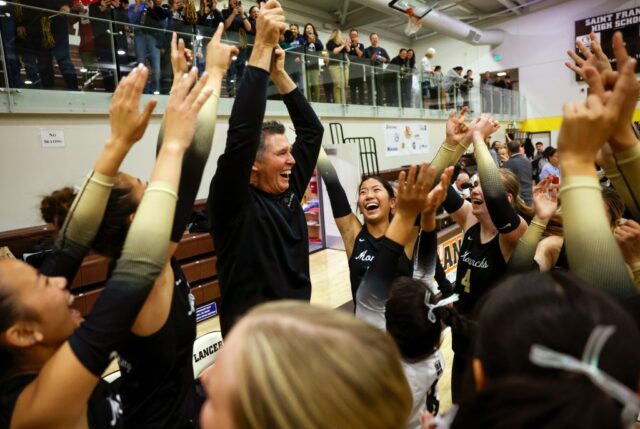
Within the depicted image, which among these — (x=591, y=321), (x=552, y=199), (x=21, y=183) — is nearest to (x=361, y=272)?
(x=552, y=199)

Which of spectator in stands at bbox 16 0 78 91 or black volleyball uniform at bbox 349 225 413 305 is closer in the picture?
black volleyball uniform at bbox 349 225 413 305

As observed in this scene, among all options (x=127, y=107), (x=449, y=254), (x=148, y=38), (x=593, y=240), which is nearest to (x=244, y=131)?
(x=127, y=107)

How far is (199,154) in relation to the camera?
1.13 metres

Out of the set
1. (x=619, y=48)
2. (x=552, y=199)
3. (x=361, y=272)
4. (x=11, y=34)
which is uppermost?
(x=11, y=34)

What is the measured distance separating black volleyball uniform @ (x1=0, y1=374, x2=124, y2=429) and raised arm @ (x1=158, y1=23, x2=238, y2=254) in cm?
43

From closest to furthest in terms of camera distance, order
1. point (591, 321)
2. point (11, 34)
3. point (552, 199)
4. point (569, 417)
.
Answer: point (569, 417)
point (591, 321)
point (552, 199)
point (11, 34)

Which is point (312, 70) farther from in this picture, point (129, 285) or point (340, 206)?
point (129, 285)

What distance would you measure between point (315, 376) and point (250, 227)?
3.22 feet

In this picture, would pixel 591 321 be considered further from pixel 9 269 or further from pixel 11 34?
pixel 11 34

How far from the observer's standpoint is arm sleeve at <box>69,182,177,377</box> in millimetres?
827

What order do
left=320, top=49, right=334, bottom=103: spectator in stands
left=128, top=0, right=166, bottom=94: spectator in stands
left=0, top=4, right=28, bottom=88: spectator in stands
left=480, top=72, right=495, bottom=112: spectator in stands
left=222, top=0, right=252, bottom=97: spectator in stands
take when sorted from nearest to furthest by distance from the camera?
left=0, top=4, right=28, bottom=88: spectator in stands → left=128, top=0, right=166, bottom=94: spectator in stands → left=222, top=0, right=252, bottom=97: spectator in stands → left=320, top=49, right=334, bottom=103: spectator in stands → left=480, top=72, right=495, bottom=112: spectator in stands

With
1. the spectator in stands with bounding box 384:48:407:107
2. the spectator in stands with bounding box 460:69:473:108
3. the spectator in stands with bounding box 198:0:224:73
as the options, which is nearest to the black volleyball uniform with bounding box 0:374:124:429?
the spectator in stands with bounding box 198:0:224:73

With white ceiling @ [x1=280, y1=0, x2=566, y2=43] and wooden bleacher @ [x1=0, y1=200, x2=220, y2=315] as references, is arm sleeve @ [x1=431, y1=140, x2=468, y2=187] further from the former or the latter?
white ceiling @ [x1=280, y1=0, x2=566, y2=43]

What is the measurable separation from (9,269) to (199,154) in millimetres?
511
